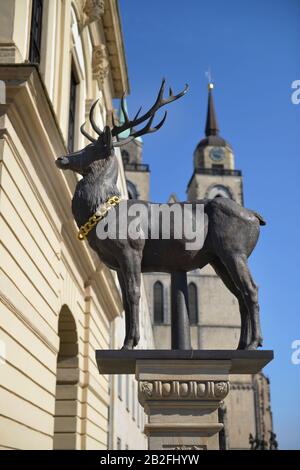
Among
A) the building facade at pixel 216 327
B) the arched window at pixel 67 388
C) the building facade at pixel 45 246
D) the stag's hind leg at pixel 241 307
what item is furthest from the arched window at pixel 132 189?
the stag's hind leg at pixel 241 307

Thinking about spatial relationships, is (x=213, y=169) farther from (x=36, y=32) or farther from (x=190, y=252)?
(x=190, y=252)

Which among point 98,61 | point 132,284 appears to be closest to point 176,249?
point 132,284

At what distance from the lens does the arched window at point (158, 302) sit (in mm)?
61125

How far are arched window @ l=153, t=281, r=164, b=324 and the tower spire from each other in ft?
101

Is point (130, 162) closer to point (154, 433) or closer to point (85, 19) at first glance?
point (85, 19)

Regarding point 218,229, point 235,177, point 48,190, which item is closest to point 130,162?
point 235,177

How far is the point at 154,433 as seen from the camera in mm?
4582

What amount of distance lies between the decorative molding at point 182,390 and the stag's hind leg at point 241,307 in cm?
40

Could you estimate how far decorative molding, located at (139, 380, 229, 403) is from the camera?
4574 mm

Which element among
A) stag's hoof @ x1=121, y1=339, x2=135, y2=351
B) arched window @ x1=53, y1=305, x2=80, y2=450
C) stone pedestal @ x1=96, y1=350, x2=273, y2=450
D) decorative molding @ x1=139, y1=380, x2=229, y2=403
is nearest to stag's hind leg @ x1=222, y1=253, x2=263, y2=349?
stone pedestal @ x1=96, y1=350, x2=273, y2=450

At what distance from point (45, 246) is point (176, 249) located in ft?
20.0

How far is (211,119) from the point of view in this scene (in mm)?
86312

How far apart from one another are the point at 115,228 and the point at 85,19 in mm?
13391

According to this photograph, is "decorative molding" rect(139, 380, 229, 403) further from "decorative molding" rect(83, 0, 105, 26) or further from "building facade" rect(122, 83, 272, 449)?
"building facade" rect(122, 83, 272, 449)
